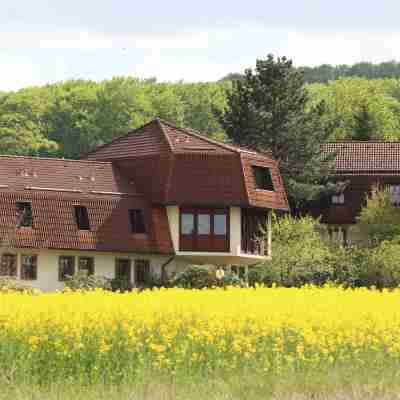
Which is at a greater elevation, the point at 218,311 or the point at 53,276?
the point at 218,311

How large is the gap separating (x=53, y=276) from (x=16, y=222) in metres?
3.10

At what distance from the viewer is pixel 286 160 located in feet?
281

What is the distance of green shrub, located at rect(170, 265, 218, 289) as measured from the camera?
63.7 m

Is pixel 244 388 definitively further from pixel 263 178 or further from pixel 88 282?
pixel 263 178

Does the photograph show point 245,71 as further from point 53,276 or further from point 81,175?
point 53,276

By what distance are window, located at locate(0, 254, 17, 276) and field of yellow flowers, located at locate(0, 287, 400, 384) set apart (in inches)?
1506

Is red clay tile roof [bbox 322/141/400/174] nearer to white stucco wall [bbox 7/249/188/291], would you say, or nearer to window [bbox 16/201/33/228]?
white stucco wall [bbox 7/249/188/291]

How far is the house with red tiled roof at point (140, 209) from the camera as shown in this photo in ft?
229

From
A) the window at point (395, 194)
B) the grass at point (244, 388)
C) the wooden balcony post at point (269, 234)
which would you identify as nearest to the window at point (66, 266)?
the wooden balcony post at point (269, 234)

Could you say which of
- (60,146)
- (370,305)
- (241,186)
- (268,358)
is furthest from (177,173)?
(60,146)

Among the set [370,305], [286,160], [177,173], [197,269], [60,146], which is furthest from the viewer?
[60,146]

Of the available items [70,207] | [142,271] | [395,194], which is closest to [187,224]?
[142,271]

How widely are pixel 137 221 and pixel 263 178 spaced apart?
7.37 metres

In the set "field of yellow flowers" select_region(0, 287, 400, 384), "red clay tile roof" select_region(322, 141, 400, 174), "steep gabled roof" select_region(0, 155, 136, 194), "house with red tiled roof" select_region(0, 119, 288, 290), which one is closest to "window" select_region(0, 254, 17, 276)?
"house with red tiled roof" select_region(0, 119, 288, 290)
